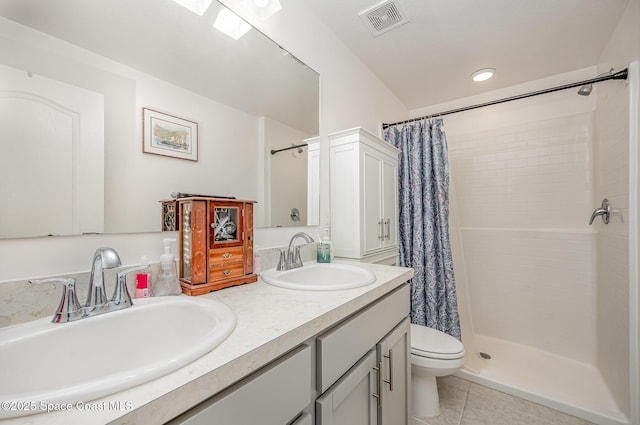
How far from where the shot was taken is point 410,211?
204 cm

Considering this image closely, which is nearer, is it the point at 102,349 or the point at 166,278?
the point at 102,349

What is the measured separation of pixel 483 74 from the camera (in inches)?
86.0

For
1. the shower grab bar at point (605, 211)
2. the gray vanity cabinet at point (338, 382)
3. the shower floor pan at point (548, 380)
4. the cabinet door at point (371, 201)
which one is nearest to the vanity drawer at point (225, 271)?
the gray vanity cabinet at point (338, 382)

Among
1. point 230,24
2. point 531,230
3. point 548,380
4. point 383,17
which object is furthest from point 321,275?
point 531,230

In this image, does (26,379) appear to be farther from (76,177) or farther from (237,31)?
(237,31)

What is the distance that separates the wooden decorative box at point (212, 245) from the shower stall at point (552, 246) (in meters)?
1.82

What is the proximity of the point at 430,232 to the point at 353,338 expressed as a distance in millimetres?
1347

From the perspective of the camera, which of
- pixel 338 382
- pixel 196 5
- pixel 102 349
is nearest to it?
pixel 102 349

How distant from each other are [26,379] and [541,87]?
3342mm

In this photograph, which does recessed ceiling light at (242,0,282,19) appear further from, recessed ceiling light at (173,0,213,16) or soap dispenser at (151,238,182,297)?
soap dispenser at (151,238,182,297)

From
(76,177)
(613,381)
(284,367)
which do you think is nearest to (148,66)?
(76,177)

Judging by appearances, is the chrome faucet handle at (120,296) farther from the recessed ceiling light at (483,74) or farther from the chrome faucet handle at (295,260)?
the recessed ceiling light at (483,74)

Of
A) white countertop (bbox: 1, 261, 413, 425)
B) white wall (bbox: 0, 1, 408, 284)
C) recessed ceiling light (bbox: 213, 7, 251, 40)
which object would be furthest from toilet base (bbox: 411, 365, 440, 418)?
recessed ceiling light (bbox: 213, 7, 251, 40)

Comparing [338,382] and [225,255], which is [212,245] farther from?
[338,382]
